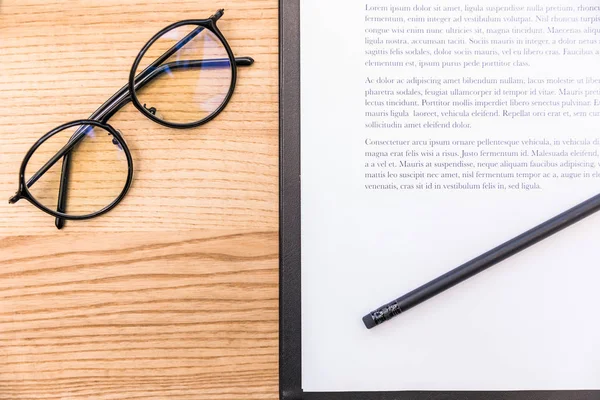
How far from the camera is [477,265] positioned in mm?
478

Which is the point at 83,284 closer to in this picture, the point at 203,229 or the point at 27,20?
the point at 203,229

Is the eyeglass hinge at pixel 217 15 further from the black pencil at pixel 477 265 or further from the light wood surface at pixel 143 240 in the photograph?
the black pencil at pixel 477 265

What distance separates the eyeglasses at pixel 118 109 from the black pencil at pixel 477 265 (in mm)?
233

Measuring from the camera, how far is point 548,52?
0.49 metres

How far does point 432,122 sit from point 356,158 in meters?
0.08

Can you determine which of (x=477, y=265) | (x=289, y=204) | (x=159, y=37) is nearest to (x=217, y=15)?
(x=159, y=37)

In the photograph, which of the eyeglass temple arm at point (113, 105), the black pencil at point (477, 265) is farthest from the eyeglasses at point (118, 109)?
the black pencil at point (477, 265)

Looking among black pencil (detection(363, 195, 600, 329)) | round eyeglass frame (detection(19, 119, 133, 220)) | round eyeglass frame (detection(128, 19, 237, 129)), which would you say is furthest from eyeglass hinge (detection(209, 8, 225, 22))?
black pencil (detection(363, 195, 600, 329))

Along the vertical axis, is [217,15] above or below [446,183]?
above

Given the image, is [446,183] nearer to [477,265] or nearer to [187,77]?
[477,265]

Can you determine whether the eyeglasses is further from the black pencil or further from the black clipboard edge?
the black pencil

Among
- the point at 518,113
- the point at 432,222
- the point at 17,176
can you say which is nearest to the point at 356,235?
the point at 432,222

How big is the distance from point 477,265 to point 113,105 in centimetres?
35

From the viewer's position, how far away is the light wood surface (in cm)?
50
